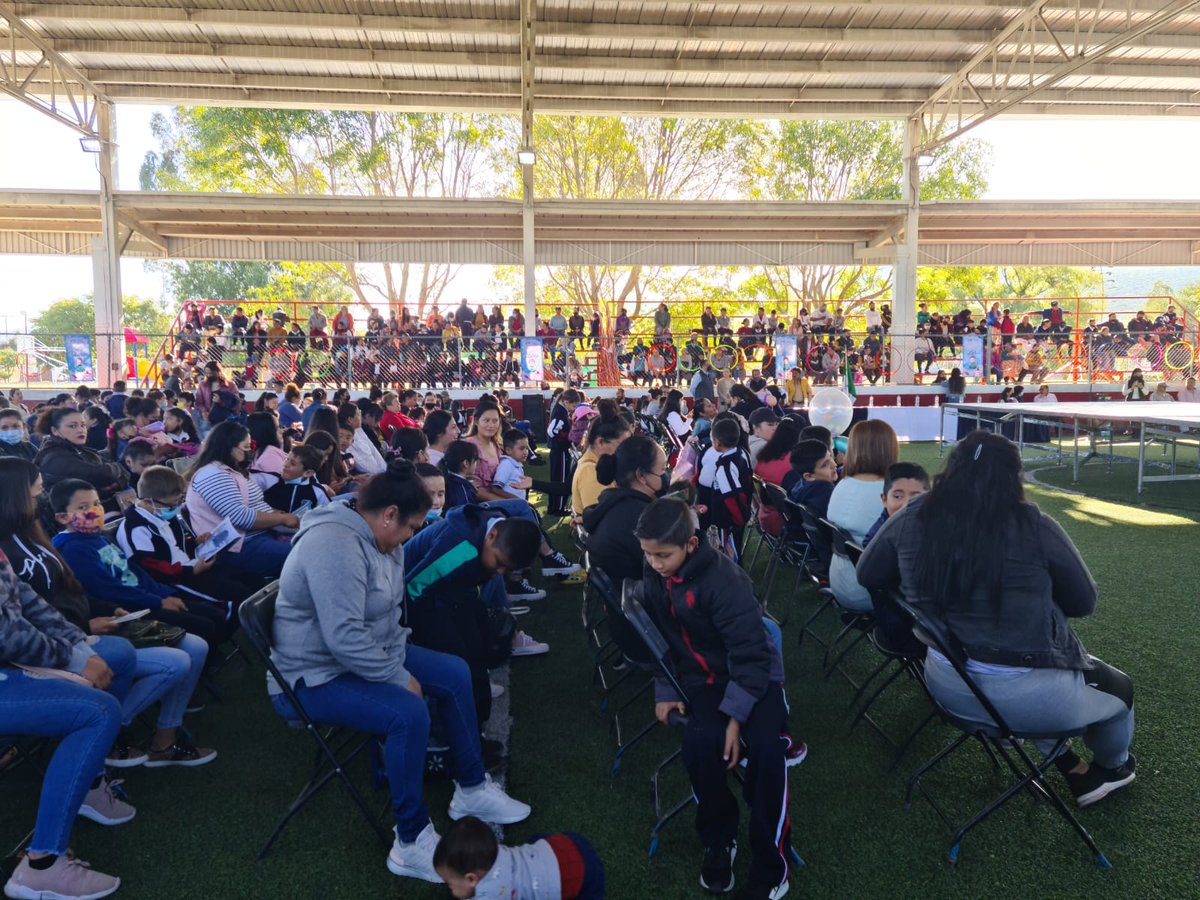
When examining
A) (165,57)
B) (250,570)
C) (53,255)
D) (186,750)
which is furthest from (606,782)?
(53,255)

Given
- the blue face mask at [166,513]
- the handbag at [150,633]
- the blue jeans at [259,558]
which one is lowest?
the handbag at [150,633]

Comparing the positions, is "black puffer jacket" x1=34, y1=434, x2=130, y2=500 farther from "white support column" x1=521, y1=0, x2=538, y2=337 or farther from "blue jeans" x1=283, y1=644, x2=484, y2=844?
"white support column" x1=521, y1=0, x2=538, y2=337

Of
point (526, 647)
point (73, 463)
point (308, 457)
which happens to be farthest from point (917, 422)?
point (73, 463)

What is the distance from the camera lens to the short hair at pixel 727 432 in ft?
18.0

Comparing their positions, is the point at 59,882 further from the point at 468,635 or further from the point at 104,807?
the point at 468,635

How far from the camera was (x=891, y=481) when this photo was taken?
393 cm

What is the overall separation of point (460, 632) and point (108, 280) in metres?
17.4

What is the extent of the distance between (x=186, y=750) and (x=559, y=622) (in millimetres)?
2508

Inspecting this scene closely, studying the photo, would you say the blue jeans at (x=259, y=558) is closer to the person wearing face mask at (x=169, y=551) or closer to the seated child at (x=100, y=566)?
the person wearing face mask at (x=169, y=551)

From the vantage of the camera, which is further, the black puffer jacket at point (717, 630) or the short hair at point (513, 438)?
the short hair at point (513, 438)

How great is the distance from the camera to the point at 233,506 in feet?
15.7

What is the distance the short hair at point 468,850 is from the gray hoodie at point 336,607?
2.20ft

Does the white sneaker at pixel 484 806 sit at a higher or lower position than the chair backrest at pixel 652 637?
lower

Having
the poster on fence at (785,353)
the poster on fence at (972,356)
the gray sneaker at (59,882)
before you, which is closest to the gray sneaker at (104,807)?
the gray sneaker at (59,882)
